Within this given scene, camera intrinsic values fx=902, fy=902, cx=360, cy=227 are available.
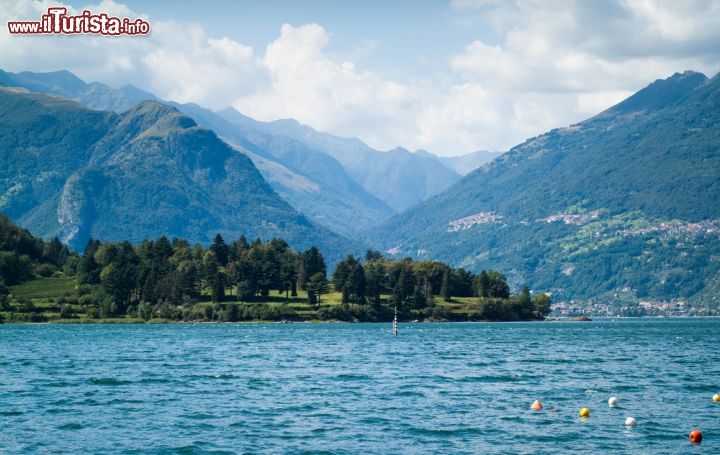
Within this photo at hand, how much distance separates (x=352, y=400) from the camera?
73.3 m

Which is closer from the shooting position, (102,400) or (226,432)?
(226,432)

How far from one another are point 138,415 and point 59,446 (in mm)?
11706

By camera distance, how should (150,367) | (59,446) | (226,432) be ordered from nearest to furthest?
(59,446) → (226,432) → (150,367)

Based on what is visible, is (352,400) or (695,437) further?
(352,400)

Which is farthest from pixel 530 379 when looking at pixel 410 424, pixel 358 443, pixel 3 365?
pixel 3 365

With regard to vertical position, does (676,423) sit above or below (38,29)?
below

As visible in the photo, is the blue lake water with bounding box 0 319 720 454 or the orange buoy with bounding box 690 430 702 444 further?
the blue lake water with bounding box 0 319 720 454

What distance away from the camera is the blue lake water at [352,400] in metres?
55.9

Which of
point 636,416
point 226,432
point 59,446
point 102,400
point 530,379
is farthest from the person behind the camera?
point 530,379

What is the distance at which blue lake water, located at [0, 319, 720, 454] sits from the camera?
5591 centimetres

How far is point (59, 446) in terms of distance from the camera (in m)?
54.5

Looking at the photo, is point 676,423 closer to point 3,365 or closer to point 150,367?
point 150,367

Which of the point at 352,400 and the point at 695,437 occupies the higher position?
the point at 352,400

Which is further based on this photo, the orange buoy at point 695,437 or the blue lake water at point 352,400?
the blue lake water at point 352,400
